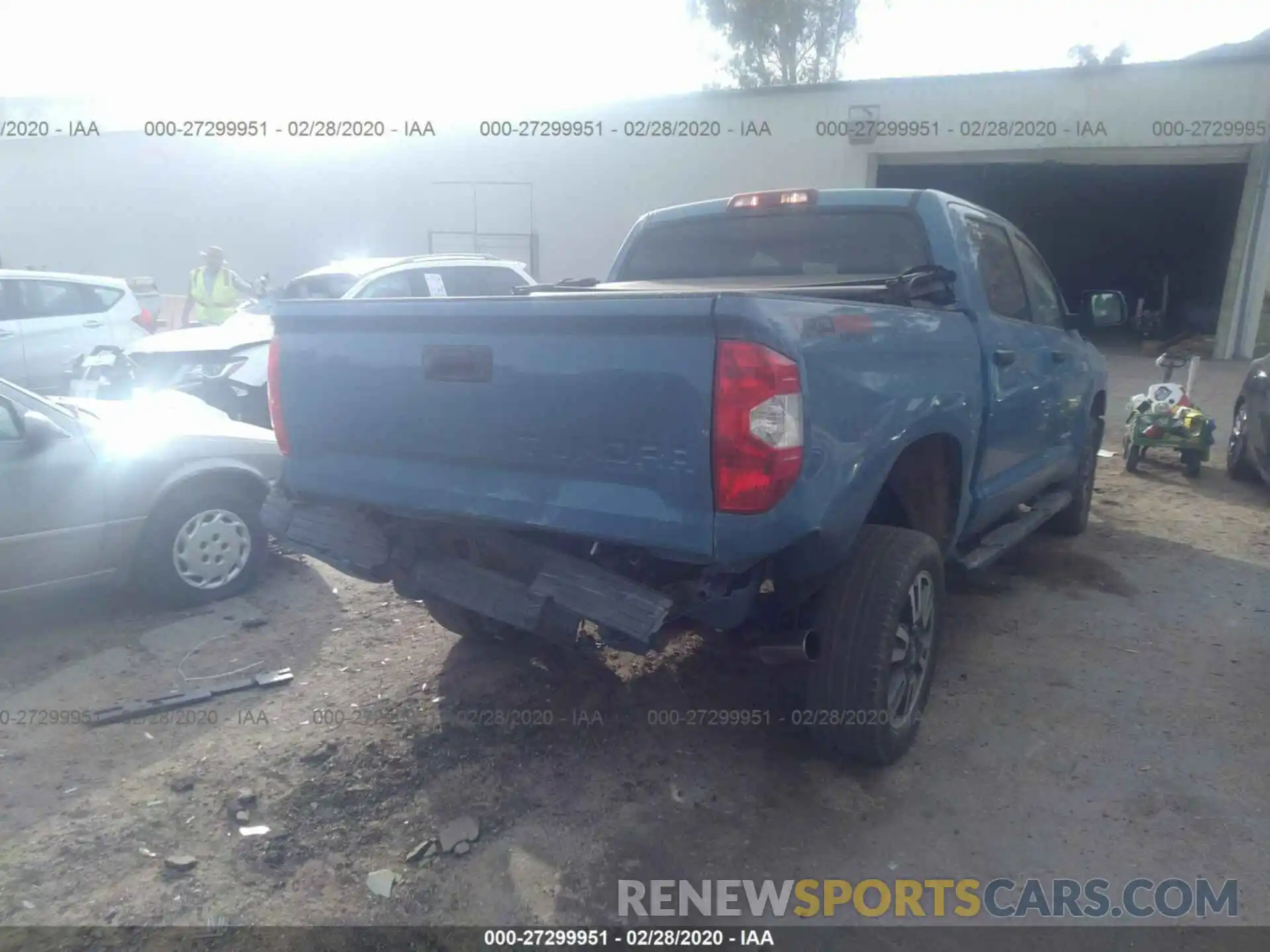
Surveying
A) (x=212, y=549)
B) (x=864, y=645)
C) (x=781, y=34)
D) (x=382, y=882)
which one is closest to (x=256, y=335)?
(x=212, y=549)

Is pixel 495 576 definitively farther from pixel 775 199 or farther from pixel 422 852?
pixel 775 199

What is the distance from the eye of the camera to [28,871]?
289 cm

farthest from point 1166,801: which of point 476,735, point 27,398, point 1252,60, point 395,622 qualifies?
point 1252,60

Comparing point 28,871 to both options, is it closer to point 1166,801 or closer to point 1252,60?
point 1166,801

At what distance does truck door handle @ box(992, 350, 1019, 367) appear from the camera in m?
Answer: 4.11

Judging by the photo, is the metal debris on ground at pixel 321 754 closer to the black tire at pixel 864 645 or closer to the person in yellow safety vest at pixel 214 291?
the black tire at pixel 864 645

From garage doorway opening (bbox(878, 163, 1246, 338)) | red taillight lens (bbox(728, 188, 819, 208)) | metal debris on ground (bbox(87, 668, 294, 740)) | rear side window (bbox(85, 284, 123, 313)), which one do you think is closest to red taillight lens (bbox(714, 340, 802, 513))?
red taillight lens (bbox(728, 188, 819, 208))

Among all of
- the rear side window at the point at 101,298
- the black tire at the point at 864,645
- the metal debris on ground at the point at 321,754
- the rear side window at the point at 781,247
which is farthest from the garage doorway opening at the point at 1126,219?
the metal debris on ground at the point at 321,754

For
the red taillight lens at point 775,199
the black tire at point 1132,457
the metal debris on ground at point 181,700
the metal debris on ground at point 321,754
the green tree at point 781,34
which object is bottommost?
the metal debris on ground at point 181,700

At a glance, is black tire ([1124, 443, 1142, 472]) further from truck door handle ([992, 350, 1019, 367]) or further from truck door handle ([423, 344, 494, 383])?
truck door handle ([423, 344, 494, 383])

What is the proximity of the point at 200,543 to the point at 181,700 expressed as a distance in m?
1.25

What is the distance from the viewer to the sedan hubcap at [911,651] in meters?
3.39

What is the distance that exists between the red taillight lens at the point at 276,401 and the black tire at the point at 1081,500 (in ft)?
15.2

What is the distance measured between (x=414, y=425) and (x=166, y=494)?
2.34 metres
